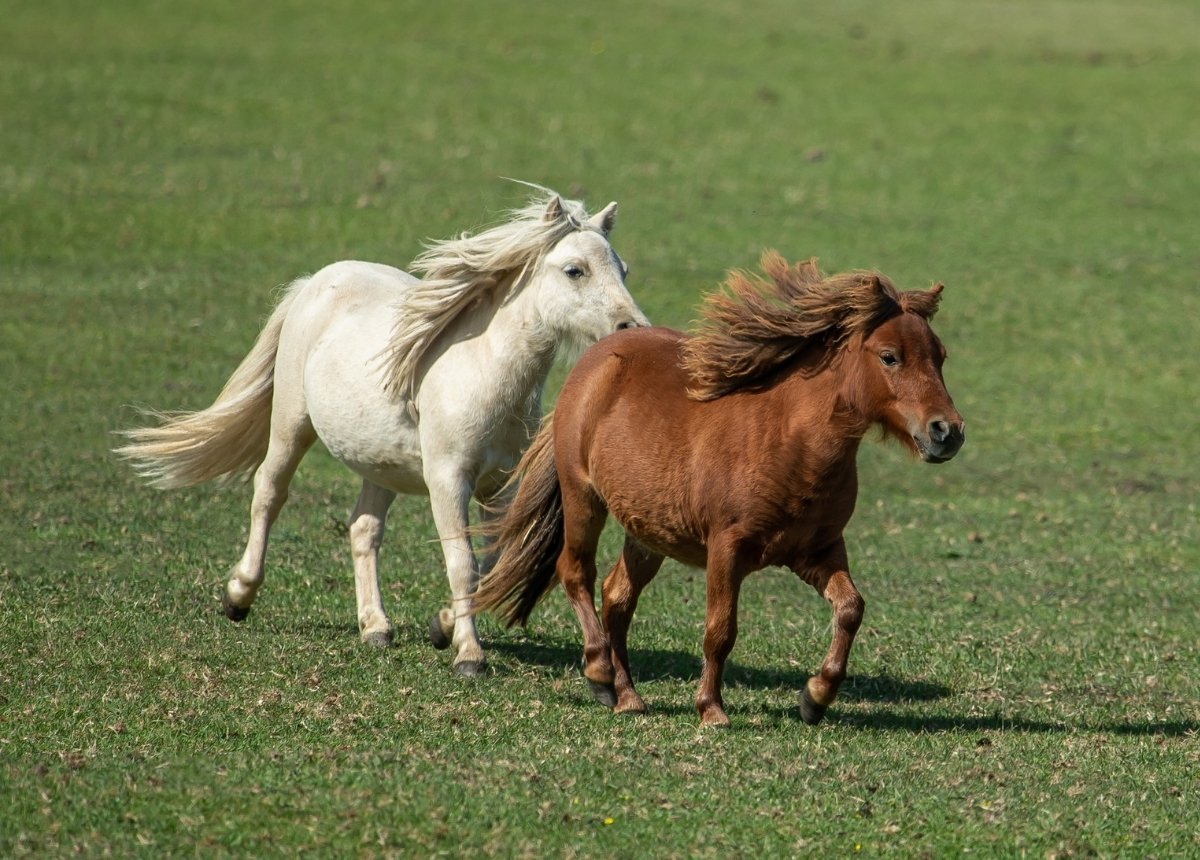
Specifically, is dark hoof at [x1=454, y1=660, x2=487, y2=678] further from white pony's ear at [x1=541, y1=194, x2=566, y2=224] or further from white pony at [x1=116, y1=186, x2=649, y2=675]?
white pony's ear at [x1=541, y1=194, x2=566, y2=224]

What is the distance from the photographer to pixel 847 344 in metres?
6.86

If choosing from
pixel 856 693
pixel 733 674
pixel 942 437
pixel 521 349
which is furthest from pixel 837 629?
pixel 521 349

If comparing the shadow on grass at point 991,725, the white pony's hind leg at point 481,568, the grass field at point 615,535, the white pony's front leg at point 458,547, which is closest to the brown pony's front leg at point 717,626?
the grass field at point 615,535

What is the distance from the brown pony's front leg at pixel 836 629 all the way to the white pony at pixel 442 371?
169 centimetres

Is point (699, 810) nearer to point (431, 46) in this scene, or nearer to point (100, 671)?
point (100, 671)

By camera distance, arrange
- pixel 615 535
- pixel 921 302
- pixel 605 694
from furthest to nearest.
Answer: pixel 615 535, pixel 605 694, pixel 921 302

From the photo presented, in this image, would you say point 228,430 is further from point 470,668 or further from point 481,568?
A: point 470,668

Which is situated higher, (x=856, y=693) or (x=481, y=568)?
(x=481, y=568)

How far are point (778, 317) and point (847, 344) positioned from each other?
352 mm

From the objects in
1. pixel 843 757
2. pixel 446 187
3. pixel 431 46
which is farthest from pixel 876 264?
pixel 843 757

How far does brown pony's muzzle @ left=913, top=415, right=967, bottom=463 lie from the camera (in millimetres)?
6398

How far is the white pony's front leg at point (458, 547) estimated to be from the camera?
805 centimetres

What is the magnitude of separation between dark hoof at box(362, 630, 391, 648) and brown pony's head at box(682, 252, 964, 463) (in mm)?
2388

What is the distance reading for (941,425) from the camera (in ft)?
21.0
